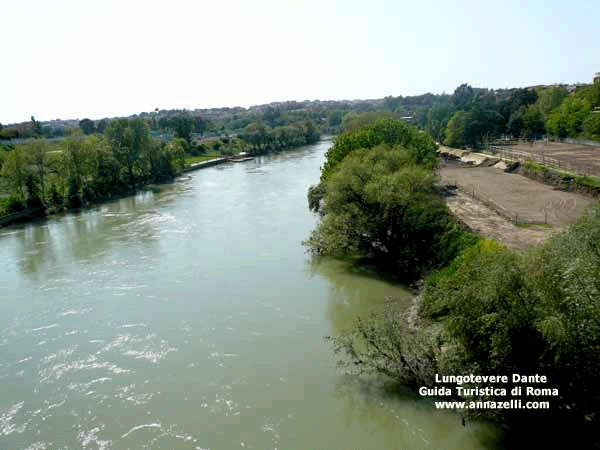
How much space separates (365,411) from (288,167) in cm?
4583

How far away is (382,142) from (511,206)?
8835mm

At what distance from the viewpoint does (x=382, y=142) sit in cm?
2859

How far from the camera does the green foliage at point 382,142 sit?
29.4 m

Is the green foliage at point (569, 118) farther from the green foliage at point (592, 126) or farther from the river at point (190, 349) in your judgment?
the river at point (190, 349)

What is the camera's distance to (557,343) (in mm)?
7371

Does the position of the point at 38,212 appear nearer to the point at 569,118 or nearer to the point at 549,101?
the point at 569,118

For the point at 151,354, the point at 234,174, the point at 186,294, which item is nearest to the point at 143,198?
the point at 234,174

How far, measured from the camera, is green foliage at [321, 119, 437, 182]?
29.4 meters

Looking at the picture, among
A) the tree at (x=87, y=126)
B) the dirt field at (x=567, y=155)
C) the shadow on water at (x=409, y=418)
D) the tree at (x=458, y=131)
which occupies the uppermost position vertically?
the tree at (x=87, y=126)

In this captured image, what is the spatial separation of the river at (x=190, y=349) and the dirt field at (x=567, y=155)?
24446 millimetres

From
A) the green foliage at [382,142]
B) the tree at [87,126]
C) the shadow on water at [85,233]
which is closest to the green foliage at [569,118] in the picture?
the green foliage at [382,142]

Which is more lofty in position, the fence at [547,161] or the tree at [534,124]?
the tree at [534,124]

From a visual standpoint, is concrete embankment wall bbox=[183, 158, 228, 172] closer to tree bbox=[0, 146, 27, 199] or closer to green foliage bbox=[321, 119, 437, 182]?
tree bbox=[0, 146, 27, 199]

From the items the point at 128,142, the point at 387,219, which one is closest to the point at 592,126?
the point at 387,219
